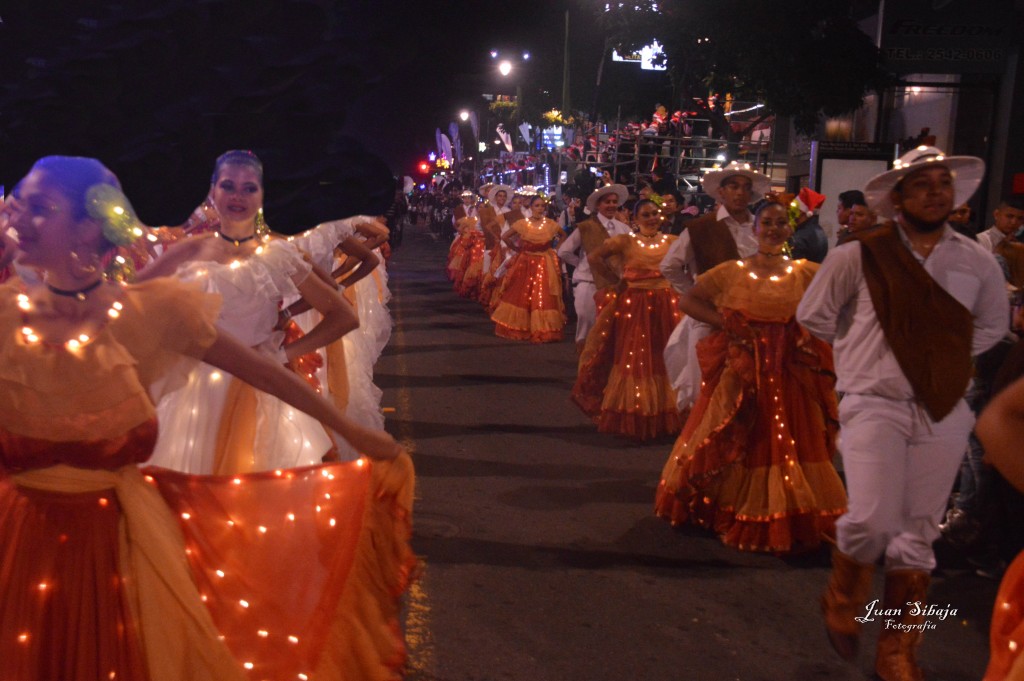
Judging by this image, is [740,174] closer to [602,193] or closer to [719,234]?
[719,234]

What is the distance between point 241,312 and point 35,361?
220cm

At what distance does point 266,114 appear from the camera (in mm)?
2496

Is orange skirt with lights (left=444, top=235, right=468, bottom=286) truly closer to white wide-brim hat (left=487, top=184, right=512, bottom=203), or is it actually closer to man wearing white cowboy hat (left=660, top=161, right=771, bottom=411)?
white wide-brim hat (left=487, top=184, right=512, bottom=203)

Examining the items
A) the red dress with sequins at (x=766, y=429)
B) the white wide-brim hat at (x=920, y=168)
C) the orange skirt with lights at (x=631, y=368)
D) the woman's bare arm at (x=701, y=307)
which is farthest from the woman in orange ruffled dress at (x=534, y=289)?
the white wide-brim hat at (x=920, y=168)

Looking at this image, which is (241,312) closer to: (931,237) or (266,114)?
(266,114)

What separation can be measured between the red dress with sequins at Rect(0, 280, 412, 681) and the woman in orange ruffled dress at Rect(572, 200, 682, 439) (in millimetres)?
6156

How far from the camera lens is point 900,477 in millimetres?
4219

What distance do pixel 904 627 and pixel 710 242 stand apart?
3.30 metres

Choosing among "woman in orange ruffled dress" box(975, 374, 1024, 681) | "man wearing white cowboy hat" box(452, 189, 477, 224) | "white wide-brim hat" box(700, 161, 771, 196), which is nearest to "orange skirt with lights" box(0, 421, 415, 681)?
"woman in orange ruffled dress" box(975, 374, 1024, 681)

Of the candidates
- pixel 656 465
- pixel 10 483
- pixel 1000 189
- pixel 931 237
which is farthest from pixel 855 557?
pixel 1000 189

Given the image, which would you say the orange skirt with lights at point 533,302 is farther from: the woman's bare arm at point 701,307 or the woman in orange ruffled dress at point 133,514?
the woman in orange ruffled dress at point 133,514

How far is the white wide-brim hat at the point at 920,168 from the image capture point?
14.2 ft

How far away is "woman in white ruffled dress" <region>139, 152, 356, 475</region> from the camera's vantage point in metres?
4.67

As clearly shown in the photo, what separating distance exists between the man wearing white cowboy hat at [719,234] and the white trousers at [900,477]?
280 cm
